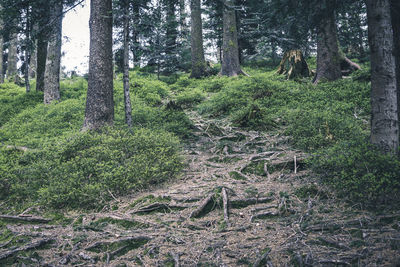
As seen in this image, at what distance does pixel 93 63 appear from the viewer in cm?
722

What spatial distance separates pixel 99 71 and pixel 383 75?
21.9 feet

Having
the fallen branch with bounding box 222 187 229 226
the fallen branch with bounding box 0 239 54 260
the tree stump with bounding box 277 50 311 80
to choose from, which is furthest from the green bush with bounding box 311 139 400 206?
the tree stump with bounding box 277 50 311 80

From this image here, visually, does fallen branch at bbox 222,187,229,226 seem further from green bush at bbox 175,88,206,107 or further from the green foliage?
the green foliage

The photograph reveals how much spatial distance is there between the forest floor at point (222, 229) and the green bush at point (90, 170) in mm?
285

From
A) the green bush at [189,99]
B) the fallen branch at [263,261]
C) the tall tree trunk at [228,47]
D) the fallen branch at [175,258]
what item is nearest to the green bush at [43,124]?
the green bush at [189,99]

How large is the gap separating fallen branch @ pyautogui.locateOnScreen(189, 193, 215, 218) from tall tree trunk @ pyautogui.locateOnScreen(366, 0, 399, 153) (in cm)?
268

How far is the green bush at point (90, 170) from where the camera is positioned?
14.0ft

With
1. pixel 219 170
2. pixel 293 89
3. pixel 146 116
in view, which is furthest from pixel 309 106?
pixel 146 116

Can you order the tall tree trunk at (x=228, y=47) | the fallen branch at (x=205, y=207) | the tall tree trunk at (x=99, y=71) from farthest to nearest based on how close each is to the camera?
the tall tree trunk at (x=228, y=47) < the tall tree trunk at (x=99, y=71) < the fallen branch at (x=205, y=207)

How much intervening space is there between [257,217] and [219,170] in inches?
81.7

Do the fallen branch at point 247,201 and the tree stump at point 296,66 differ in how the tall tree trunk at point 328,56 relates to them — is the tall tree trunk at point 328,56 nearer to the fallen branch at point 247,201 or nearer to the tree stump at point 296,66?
the tree stump at point 296,66

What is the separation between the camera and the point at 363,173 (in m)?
3.56

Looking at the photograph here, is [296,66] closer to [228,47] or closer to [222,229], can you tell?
[228,47]

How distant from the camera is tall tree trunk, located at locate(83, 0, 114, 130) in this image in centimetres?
711
